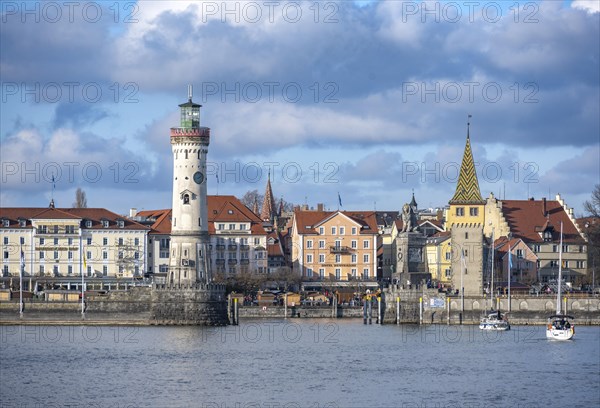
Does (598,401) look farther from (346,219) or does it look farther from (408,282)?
(346,219)

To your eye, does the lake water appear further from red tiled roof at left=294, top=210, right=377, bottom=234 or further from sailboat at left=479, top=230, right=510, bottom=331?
red tiled roof at left=294, top=210, right=377, bottom=234

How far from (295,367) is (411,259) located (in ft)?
149

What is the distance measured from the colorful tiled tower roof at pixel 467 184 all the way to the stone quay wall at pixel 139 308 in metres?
23.4

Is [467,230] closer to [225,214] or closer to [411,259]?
[411,259]

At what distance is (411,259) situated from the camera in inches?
5256

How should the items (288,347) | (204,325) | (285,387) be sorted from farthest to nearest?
(204,325)
(288,347)
(285,387)

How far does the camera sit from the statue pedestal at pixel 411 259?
131825mm

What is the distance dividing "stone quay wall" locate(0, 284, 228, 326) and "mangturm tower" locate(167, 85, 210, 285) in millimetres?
1569

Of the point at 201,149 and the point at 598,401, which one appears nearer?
the point at 598,401

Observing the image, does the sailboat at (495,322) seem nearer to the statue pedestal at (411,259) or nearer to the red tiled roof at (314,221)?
the statue pedestal at (411,259)

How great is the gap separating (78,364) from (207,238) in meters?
35.7

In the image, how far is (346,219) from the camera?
161 metres

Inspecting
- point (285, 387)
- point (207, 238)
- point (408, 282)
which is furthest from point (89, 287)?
point (285, 387)

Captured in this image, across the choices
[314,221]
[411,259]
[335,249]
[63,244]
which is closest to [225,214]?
[314,221]
